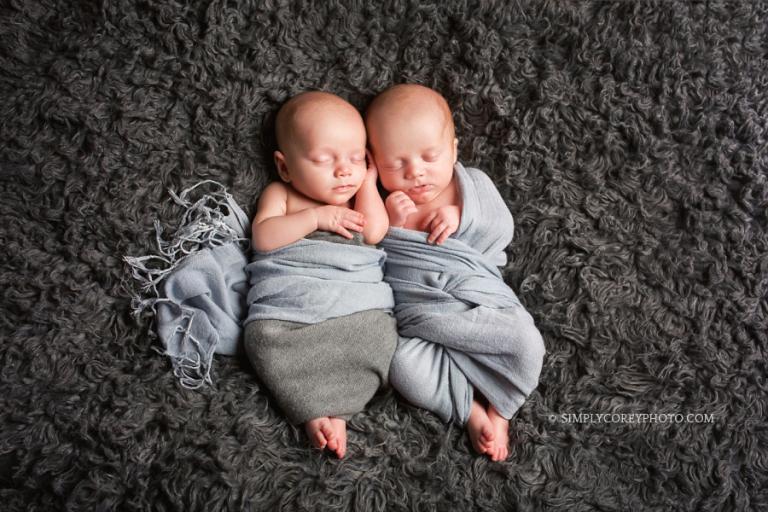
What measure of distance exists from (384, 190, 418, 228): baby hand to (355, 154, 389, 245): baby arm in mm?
17

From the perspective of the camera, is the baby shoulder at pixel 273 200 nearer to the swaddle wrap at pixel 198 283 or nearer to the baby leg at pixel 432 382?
the swaddle wrap at pixel 198 283

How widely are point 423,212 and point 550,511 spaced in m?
0.74

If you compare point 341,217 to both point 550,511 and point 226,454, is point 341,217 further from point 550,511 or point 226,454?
point 550,511

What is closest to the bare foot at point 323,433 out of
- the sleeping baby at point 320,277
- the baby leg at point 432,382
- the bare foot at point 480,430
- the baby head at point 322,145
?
the sleeping baby at point 320,277

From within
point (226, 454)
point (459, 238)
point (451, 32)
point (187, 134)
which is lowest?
point (226, 454)

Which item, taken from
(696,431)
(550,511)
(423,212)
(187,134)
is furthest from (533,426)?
(187,134)

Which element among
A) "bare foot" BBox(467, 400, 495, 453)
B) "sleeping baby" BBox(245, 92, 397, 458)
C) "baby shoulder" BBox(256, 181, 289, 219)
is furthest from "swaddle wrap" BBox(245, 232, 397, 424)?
"bare foot" BBox(467, 400, 495, 453)

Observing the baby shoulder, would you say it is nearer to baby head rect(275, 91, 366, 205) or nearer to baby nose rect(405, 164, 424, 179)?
baby head rect(275, 91, 366, 205)

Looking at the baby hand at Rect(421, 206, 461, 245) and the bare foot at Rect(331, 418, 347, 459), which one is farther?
the baby hand at Rect(421, 206, 461, 245)

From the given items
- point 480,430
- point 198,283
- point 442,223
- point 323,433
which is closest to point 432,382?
point 480,430

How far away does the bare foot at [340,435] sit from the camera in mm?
1406

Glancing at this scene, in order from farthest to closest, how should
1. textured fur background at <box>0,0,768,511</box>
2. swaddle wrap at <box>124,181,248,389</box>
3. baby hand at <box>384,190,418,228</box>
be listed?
baby hand at <box>384,190,418,228</box>, swaddle wrap at <box>124,181,248,389</box>, textured fur background at <box>0,0,768,511</box>

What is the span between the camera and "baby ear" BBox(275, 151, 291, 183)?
5.19ft

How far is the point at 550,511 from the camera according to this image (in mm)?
1389
